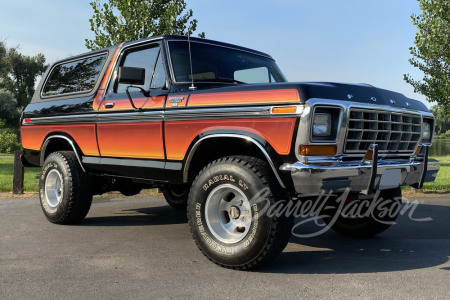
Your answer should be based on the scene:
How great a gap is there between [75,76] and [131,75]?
196 centimetres

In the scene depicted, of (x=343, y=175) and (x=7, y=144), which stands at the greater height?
(x=343, y=175)

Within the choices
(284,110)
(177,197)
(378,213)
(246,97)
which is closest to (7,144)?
(177,197)

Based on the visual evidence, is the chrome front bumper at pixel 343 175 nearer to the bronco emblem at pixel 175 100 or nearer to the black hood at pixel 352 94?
the black hood at pixel 352 94

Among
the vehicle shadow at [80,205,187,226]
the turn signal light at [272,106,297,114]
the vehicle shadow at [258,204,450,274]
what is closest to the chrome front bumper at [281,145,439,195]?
the turn signal light at [272,106,297,114]

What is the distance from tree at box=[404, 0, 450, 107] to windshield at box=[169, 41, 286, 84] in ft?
43.9

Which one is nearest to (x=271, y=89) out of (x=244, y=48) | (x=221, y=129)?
(x=221, y=129)

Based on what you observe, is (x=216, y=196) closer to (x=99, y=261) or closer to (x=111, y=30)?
(x=99, y=261)

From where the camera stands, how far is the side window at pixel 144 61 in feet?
15.9

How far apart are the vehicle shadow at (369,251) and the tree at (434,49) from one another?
13.1m

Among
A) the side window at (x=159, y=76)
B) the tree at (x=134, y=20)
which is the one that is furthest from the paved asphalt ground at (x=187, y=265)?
the tree at (x=134, y=20)

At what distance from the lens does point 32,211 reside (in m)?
6.73

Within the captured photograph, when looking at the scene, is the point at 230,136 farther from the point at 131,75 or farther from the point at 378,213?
the point at 378,213

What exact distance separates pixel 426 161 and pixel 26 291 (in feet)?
12.6

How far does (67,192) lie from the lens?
18.2 feet
